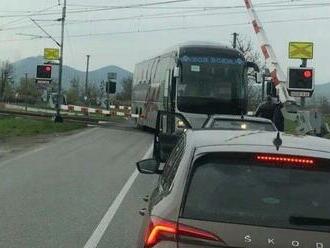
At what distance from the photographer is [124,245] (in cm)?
816

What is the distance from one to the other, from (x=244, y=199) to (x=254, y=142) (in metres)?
0.60

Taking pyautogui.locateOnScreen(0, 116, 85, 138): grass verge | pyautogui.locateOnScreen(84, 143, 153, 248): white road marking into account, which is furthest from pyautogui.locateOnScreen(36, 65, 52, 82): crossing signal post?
pyautogui.locateOnScreen(84, 143, 153, 248): white road marking

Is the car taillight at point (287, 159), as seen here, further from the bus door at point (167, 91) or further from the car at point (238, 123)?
the bus door at point (167, 91)

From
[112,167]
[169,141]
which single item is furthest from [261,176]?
[112,167]

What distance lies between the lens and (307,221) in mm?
3996

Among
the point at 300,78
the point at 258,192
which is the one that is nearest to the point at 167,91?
the point at 300,78

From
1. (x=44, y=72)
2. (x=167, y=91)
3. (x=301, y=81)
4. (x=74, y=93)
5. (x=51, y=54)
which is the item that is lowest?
(x=167, y=91)

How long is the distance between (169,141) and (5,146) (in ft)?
40.2

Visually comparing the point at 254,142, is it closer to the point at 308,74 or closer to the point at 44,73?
the point at 308,74

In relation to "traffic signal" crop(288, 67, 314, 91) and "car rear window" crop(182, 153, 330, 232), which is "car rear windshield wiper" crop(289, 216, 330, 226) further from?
"traffic signal" crop(288, 67, 314, 91)

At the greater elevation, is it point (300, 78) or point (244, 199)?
point (300, 78)

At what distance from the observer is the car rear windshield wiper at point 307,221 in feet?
13.1

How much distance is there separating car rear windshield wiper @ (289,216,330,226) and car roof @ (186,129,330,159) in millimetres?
510

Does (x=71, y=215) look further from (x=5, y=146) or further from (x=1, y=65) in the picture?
(x=1, y=65)
